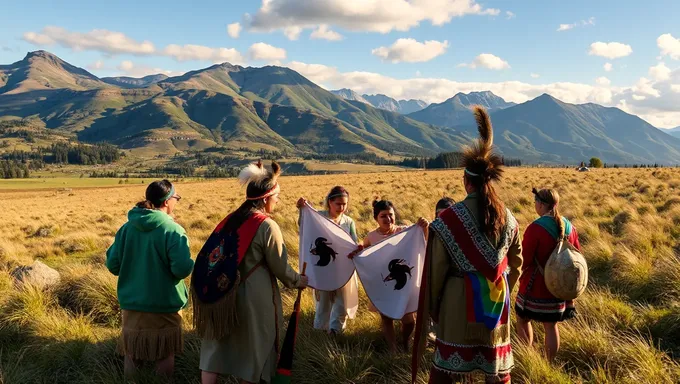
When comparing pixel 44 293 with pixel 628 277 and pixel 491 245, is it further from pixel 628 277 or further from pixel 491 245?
pixel 628 277

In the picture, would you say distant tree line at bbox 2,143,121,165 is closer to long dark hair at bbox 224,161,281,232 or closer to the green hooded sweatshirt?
the green hooded sweatshirt

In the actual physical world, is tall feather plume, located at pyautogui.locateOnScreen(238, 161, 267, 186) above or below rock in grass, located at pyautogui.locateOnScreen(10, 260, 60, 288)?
above

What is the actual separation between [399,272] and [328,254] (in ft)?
3.10

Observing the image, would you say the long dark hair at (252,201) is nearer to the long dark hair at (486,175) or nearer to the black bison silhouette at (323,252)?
the black bison silhouette at (323,252)

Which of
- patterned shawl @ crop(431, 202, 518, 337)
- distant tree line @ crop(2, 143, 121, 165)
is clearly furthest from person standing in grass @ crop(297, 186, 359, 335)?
distant tree line @ crop(2, 143, 121, 165)

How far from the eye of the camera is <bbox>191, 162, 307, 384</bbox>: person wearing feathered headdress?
11.7 ft

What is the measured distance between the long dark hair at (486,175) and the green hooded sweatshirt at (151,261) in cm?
283

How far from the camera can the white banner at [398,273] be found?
4730 mm

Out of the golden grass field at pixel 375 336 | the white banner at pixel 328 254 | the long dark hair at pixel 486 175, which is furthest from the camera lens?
the white banner at pixel 328 254

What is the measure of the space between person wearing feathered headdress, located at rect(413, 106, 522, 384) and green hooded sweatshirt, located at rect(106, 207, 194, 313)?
245 cm

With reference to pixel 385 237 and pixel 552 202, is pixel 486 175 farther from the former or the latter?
pixel 385 237

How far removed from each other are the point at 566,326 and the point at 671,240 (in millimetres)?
6414

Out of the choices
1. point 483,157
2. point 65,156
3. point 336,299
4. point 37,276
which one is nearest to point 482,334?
point 483,157

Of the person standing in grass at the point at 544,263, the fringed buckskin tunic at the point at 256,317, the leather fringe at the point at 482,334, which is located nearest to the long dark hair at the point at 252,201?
the fringed buckskin tunic at the point at 256,317
